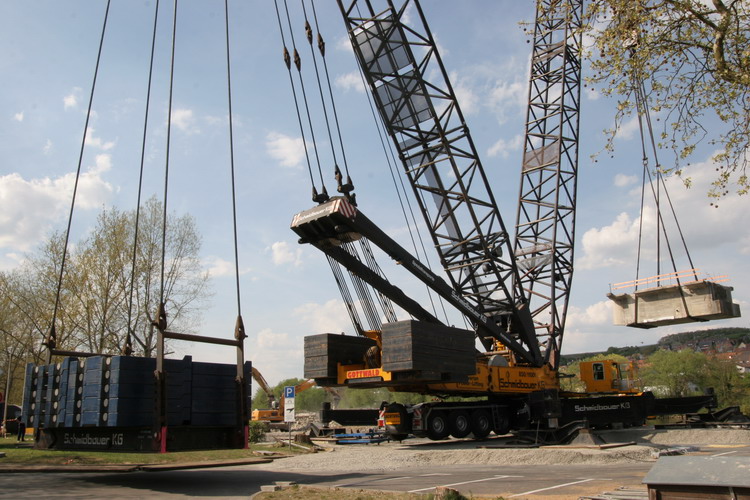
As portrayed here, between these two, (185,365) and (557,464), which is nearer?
(185,365)

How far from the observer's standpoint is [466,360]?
1778cm

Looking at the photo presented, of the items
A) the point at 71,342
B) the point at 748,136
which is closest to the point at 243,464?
the point at 748,136

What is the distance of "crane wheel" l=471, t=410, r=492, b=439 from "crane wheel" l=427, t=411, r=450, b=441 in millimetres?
1483

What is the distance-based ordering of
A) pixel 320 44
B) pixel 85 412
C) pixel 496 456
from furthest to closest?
pixel 320 44 < pixel 496 456 < pixel 85 412

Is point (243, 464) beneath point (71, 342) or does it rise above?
beneath

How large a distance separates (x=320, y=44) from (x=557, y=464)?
12.7m

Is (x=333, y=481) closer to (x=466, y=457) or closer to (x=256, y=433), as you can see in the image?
(x=466, y=457)

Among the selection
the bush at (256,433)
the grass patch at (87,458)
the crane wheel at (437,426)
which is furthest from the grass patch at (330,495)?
the bush at (256,433)

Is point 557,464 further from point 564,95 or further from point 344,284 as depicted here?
point 564,95

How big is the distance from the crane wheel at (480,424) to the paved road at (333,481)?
710 centimetres

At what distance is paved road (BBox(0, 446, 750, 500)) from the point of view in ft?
29.3

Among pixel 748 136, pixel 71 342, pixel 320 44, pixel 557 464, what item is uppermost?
pixel 320 44

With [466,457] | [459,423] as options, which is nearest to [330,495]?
[466,457]

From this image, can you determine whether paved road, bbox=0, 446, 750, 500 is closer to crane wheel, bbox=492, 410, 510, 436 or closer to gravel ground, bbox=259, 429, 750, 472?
gravel ground, bbox=259, 429, 750, 472
